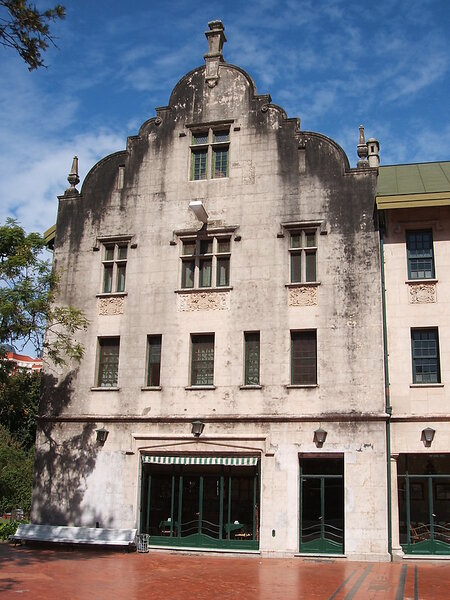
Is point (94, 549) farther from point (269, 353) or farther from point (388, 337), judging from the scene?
point (388, 337)

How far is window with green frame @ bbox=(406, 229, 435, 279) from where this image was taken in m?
24.0

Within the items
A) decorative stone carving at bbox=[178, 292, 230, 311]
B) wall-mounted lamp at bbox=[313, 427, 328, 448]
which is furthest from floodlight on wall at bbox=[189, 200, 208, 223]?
wall-mounted lamp at bbox=[313, 427, 328, 448]

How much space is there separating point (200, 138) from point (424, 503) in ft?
51.1

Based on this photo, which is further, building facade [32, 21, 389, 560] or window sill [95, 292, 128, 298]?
window sill [95, 292, 128, 298]

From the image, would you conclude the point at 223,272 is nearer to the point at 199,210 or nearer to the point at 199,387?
the point at 199,210

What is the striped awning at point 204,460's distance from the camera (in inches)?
Answer: 918

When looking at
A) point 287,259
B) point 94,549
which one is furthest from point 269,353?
point 94,549

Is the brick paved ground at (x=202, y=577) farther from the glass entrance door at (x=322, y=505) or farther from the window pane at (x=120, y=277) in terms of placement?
the window pane at (x=120, y=277)

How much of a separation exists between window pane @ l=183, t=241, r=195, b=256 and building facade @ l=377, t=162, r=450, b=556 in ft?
22.9

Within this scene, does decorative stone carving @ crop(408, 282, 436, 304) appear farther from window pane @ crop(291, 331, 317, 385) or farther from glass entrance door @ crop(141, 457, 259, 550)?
glass entrance door @ crop(141, 457, 259, 550)

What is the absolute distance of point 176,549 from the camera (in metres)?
23.3

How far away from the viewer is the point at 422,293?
23641mm

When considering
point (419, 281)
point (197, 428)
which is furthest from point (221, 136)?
point (197, 428)

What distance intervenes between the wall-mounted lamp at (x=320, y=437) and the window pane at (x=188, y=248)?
812cm
